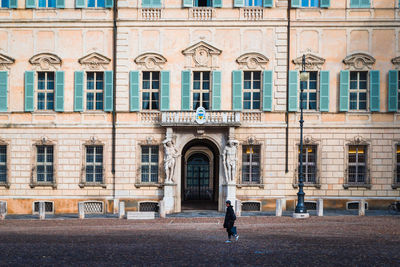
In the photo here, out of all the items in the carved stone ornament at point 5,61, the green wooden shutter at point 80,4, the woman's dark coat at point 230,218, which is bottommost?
the woman's dark coat at point 230,218

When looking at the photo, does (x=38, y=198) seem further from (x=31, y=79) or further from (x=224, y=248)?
(x=224, y=248)

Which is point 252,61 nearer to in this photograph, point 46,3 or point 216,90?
point 216,90

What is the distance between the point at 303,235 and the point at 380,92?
43.6 ft

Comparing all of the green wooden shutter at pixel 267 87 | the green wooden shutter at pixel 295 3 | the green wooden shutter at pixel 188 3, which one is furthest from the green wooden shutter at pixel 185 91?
the green wooden shutter at pixel 295 3

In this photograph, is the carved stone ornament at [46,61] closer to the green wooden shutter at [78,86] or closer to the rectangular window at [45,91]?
the rectangular window at [45,91]

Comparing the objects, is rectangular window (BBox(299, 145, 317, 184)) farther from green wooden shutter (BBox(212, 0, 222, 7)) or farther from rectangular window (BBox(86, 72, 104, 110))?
rectangular window (BBox(86, 72, 104, 110))

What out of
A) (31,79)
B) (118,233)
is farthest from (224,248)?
(31,79)

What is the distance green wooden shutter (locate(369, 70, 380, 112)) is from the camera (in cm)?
2777

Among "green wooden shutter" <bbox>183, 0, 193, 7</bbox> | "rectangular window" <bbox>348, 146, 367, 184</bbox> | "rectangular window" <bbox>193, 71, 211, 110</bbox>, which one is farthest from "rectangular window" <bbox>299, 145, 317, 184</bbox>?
"green wooden shutter" <bbox>183, 0, 193, 7</bbox>

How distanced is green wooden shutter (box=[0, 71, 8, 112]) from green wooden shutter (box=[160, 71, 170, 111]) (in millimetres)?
9434

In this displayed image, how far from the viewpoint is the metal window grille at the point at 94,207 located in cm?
2802

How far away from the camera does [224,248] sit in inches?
615

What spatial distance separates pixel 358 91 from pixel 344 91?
980mm

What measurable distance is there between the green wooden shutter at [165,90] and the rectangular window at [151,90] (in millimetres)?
499
